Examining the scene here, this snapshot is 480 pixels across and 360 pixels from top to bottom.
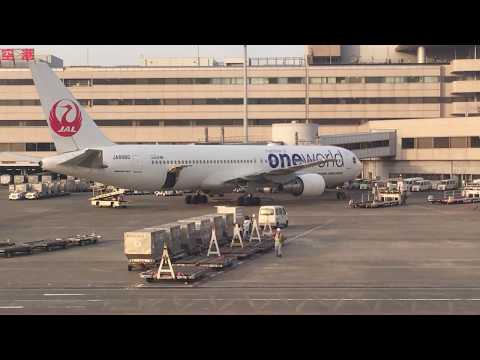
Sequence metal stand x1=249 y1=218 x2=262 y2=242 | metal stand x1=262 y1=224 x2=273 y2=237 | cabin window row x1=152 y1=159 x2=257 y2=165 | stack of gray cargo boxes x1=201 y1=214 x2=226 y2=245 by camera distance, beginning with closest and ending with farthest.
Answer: stack of gray cargo boxes x1=201 y1=214 x2=226 y2=245 < metal stand x1=249 y1=218 x2=262 y2=242 < metal stand x1=262 y1=224 x2=273 y2=237 < cabin window row x1=152 y1=159 x2=257 y2=165

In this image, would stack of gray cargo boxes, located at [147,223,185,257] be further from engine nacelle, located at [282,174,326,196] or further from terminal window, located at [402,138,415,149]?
terminal window, located at [402,138,415,149]

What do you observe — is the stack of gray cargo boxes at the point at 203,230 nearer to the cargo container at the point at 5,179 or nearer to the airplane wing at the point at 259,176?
the airplane wing at the point at 259,176

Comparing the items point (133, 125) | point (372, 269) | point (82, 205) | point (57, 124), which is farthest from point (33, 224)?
point (133, 125)

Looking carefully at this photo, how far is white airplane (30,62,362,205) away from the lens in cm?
5506

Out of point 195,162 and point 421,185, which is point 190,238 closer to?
point 195,162

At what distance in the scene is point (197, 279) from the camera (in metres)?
26.3

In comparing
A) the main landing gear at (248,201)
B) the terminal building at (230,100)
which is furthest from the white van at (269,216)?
the terminal building at (230,100)

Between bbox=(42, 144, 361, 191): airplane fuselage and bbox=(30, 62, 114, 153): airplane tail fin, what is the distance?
6.97 feet

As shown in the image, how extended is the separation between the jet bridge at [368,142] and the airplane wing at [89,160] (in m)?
36.3

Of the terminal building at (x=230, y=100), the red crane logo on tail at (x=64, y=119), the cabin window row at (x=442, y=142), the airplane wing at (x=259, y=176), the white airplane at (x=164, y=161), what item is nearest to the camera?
the white airplane at (x=164, y=161)

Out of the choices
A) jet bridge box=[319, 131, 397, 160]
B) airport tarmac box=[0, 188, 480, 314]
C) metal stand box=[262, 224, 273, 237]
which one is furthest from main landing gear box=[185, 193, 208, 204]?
jet bridge box=[319, 131, 397, 160]

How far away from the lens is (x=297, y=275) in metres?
27.2

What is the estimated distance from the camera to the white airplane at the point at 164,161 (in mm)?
55062

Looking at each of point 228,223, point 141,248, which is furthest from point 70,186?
point 141,248
